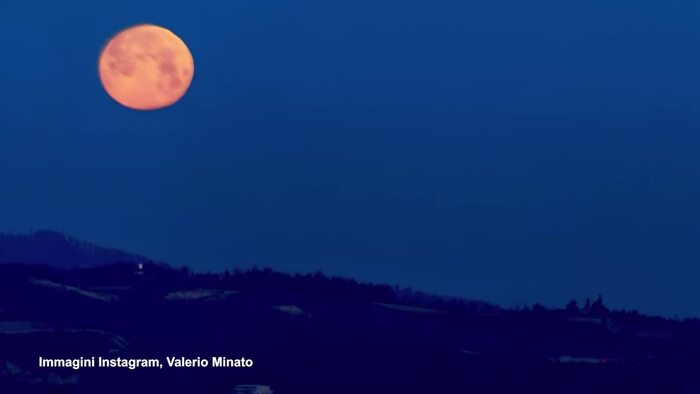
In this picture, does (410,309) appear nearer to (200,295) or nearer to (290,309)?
(290,309)

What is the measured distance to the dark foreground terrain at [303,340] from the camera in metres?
56.2

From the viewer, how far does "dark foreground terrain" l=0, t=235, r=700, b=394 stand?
5616 centimetres

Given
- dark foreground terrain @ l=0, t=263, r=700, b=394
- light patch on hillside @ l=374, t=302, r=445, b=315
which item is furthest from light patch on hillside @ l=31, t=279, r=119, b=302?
light patch on hillside @ l=374, t=302, r=445, b=315

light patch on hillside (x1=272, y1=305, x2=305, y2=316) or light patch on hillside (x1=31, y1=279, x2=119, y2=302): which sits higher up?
light patch on hillside (x1=31, y1=279, x2=119, y2=302)

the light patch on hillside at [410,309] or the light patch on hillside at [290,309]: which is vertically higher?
the light patch on hillside at [410,309]

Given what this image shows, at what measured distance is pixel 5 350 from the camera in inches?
2234

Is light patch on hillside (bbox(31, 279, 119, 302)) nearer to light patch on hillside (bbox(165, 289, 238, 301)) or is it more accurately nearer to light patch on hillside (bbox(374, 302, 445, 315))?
light patch on hillside (bbox(165, 289, 238, 301))

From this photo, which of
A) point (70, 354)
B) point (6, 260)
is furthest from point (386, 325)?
point (6, 260)

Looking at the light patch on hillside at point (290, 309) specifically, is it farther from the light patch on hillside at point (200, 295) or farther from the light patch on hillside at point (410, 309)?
the light patch on hillside at point (410, 309)

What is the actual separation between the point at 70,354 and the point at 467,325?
821 inches

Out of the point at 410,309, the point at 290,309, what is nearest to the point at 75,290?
the point at 290,309

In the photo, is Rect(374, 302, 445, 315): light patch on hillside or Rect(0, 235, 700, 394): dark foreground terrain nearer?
Rect(0, 235, 700, 394): dark foreground terrain

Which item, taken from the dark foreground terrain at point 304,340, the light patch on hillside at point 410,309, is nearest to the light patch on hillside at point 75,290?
the dark foreground terrain at point 304,340

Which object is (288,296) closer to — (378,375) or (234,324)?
Result: (234,324)
